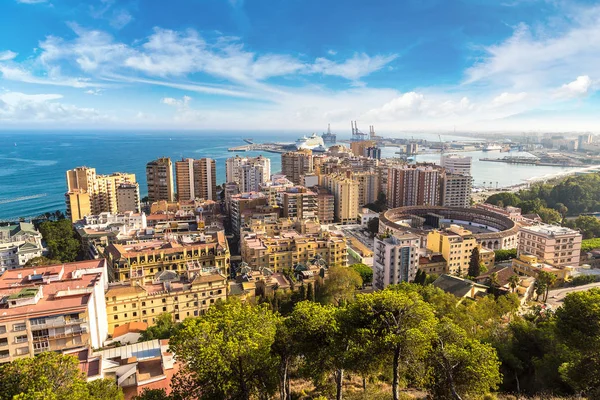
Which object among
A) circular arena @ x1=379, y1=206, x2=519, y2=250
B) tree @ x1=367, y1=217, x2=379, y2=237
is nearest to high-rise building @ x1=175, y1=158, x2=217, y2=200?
tree @ x1=367, y1=217, x2=379, y2=237

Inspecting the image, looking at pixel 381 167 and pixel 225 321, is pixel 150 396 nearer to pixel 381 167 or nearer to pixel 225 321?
pixel 225 321

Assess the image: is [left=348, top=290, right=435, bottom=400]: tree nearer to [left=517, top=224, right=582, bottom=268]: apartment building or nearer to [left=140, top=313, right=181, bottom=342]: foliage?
[left=140, top=313, right=181, bottom=342]: foliage

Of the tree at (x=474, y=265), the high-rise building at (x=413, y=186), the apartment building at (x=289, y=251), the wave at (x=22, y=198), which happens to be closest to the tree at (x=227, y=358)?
the apartment building at (x=289, y=251)

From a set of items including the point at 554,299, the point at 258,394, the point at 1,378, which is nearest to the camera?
the point at 1,378

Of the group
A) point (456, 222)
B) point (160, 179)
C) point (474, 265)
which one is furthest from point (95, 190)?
point (456, 222)

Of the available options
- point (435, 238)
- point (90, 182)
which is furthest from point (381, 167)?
point (90, 182)
